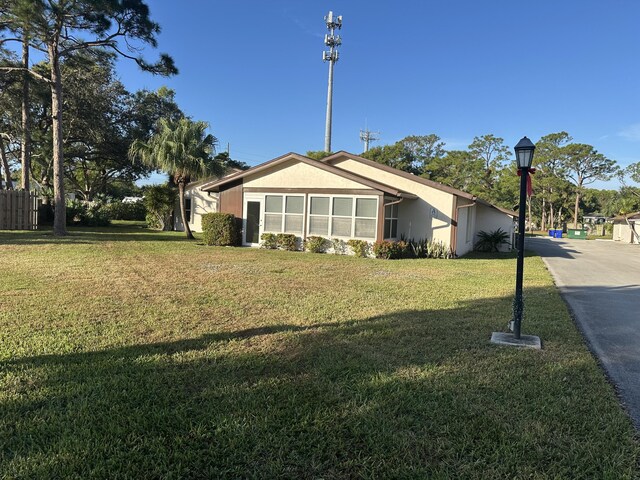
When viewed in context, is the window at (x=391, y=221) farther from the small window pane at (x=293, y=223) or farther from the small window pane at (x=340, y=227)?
the small window pane at (x=293, y=223)

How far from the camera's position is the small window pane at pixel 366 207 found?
1468 cm

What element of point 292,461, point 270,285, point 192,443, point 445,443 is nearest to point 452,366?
point 445,443

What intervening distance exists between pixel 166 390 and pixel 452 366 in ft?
8.88

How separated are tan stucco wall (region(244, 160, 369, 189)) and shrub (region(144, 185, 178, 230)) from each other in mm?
10104

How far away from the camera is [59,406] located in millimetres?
3129

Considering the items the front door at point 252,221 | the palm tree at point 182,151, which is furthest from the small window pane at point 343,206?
the palm tree at point 182,151

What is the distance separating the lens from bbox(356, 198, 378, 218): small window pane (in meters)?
14.7

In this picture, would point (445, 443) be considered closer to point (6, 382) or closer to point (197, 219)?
point (6, 382)

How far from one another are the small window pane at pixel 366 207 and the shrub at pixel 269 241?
138 inches

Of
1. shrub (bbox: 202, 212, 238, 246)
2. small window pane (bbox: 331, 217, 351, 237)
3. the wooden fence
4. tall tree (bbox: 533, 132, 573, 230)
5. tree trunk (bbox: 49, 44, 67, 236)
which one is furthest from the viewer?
tall tree (bbox: 533, 132, 573, 230)

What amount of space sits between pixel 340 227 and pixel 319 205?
1.19 m

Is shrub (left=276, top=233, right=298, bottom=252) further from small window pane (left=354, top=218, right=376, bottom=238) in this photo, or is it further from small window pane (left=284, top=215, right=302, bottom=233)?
small window pane (left=354, top=218, right=376, bottom=238)

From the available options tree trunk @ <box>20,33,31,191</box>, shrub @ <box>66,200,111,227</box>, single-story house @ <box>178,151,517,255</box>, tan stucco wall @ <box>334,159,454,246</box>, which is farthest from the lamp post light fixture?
shrub @ <box>66,200,111,227</box>

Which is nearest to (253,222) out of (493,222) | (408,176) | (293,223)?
(293,223)
